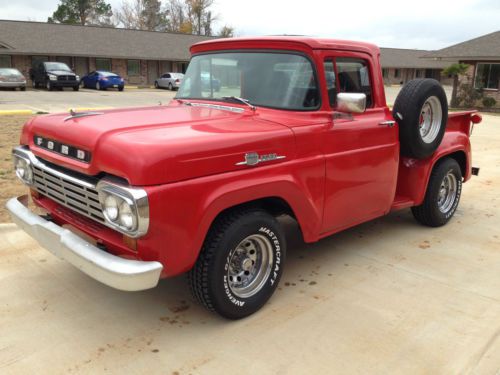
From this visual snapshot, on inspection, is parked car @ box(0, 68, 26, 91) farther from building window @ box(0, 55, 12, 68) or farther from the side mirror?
the side mirror

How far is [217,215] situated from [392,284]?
180 centimetres

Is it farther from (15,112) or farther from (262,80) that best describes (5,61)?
(262,80)

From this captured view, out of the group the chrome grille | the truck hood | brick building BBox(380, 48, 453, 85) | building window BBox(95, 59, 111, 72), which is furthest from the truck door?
brick building BBox(380, 48, 453, 85)

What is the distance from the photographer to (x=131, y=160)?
270 centimetres

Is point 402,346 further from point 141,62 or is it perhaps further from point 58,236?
point 141,62

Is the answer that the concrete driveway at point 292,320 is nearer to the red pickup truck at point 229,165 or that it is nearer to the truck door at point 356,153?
the red pickup truck at point 229,165

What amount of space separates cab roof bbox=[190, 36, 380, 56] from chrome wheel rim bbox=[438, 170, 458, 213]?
197 centimetres

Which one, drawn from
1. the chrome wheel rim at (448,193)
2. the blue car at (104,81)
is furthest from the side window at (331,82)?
the blue car at (104,81)

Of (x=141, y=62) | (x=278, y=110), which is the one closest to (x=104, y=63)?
(x=141, y=62)

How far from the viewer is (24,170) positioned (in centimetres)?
384

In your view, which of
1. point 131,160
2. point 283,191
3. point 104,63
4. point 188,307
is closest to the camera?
point 131,160

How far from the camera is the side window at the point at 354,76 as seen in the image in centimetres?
400

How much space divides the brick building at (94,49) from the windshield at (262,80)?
109 ft

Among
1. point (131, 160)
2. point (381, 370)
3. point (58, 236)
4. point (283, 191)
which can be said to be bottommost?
point (381, 370)
